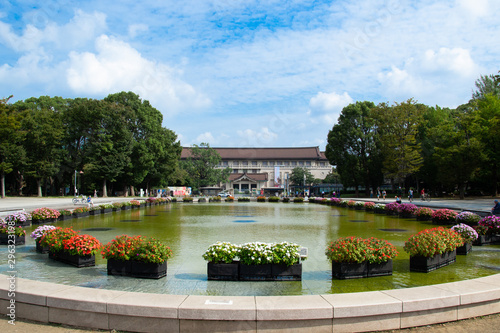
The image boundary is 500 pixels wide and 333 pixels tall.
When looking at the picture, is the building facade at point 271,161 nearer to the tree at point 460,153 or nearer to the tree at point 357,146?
the tree at point 357,146

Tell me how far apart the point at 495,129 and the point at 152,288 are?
43.0 m

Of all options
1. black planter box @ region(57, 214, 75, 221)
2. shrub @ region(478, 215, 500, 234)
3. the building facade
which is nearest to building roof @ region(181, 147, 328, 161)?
the building facade

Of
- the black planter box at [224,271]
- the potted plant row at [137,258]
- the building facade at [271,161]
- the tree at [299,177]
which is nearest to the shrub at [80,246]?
the potted plant row at [137,258]

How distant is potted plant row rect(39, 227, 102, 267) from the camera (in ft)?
30.1

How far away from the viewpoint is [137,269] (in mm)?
8086

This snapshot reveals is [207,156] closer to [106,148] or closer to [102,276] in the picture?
[106,148]

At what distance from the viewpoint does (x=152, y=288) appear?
7.26m

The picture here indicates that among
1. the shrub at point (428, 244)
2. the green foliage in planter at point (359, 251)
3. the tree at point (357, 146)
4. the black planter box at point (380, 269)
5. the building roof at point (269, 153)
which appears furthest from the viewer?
the building roof at point (269, 153)

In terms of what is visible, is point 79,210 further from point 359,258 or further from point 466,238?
point 466,238

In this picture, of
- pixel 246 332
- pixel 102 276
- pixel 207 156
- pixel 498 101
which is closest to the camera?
pixel 246 332

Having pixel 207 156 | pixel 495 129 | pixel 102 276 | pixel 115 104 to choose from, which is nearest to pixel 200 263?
pixel 102 276

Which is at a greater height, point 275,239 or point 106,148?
point 106,148

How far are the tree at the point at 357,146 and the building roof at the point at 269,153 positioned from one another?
6261 centimetres

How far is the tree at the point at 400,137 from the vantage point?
54500 mm
